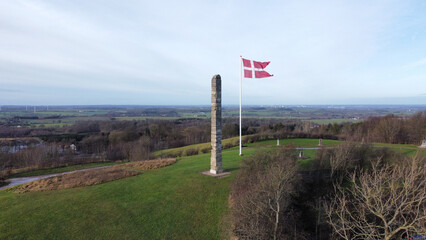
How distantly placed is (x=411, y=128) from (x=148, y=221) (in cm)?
3908

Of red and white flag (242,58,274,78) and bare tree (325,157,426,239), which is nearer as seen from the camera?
bare tree (325,157,426,239)

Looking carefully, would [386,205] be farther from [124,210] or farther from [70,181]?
[70,181]

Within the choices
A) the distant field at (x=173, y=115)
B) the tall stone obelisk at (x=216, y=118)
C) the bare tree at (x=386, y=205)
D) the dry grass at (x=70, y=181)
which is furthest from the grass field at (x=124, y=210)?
the distant field at (x=173, y=115)

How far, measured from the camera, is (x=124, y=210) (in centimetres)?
1136

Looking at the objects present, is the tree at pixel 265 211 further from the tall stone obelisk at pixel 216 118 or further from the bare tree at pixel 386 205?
the tall stone obelisk at pixel 216 118

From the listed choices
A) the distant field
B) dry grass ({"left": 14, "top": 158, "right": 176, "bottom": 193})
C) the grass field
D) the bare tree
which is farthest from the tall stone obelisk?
the distant field

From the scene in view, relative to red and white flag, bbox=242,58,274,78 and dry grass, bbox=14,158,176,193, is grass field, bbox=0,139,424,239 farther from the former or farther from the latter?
red and white flag, bbox=242,58,274,78

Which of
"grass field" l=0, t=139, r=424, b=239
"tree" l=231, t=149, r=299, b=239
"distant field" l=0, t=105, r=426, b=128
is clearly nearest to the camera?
"tree" l=231, t=149, r=299, b=239

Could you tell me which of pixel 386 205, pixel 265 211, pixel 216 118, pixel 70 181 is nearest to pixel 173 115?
pixel 70 181

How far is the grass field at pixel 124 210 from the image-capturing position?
9461mm

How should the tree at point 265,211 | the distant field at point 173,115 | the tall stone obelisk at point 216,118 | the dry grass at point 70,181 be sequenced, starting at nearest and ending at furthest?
the tree at point 265,211, the tall stone obelisk at point 216,118, the dry grass at point 70,181, the distant field at point 173,115

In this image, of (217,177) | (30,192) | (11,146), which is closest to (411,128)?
(217,177)

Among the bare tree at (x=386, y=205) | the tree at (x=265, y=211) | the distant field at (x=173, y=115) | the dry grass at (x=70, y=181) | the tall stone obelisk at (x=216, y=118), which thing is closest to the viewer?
the bare tree at (x=386, y=205)

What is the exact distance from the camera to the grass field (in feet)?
31.0
